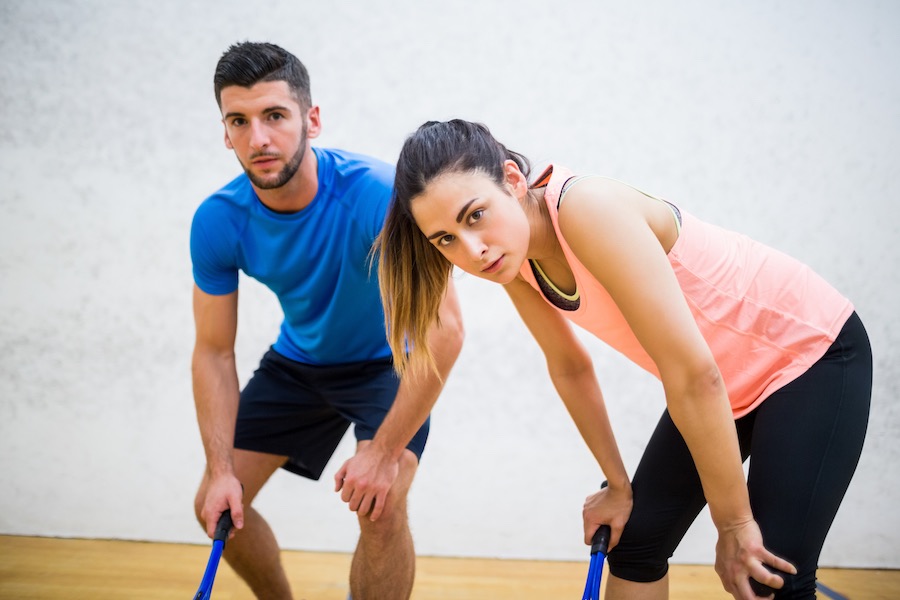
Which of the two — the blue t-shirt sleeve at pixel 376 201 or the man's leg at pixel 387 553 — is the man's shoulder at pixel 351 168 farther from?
the man's leg at pixel 387 553

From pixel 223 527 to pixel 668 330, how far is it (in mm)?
1023

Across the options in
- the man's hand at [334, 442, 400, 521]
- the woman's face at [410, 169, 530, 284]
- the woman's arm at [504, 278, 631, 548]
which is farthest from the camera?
the man's hand at [334, 442, 400, 521]

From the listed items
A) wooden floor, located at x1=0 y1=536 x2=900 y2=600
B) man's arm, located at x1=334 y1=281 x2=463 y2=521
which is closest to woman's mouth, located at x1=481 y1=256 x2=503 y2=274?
man's arm, located at x1=334 y1=281 x2=463 y2=521

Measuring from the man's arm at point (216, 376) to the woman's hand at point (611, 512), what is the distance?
85 centimetres

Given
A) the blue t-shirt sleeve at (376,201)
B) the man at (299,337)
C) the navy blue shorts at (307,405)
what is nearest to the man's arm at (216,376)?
the man at (299,337)

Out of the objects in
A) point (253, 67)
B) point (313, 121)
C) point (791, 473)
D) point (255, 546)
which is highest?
point (253, 67)

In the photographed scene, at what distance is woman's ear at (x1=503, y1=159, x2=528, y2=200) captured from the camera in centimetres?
133

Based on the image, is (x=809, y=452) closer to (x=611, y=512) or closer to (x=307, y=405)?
(x=611, y=512)

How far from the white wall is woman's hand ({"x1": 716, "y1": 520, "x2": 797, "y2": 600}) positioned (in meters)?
1.71

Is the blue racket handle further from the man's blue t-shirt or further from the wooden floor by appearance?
the wooden floor

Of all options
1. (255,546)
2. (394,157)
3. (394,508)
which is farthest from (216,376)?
(394,157)

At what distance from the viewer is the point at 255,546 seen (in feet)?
6.41

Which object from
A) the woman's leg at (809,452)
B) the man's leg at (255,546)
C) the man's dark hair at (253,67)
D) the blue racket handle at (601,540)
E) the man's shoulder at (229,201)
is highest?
the man's dark hair at (253,67)

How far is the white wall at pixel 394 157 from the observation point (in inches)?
112
